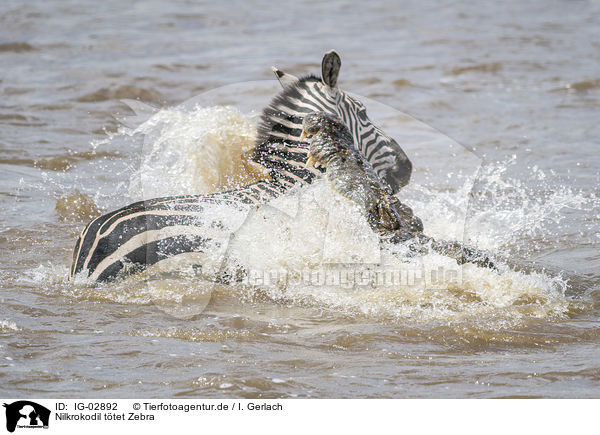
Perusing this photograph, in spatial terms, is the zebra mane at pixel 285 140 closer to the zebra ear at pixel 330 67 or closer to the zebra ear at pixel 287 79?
the zebra ear at pixel 287 79

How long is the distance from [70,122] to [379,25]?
8.31 meters

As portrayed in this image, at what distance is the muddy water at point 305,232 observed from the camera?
3592 mm

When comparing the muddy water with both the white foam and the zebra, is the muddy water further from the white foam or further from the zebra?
the zebra

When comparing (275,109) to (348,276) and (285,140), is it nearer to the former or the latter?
(285,140)

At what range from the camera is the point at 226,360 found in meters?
3.66

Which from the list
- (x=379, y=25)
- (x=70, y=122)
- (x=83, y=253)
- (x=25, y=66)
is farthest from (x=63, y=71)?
(x=83, y=253)

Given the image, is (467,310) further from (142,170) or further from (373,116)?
(373,116)

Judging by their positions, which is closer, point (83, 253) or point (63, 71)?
point (83, 253)

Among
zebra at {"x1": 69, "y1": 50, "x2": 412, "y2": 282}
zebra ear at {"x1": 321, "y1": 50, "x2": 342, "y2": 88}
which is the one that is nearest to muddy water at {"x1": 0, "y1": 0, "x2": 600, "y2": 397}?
zebra at {"x1": 69, "y1": 50, "x2": 412, "y2": 282}

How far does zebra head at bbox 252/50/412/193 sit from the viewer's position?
177 inches
